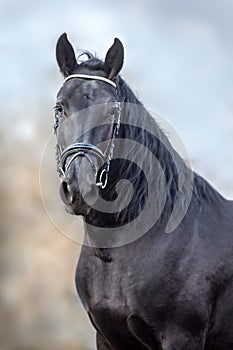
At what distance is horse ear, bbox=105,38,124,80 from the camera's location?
13.2 ft

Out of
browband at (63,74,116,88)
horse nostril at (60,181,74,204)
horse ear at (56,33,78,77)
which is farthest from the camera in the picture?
horse ear at (56,33,78,77)

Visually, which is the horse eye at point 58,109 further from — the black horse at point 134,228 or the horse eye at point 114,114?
the horse eye at point 114,114

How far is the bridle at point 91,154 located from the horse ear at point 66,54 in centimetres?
10

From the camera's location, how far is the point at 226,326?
405cm

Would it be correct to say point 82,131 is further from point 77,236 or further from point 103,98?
point 77,236

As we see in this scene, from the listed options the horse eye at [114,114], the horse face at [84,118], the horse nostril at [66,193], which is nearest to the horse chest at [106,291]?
the horse face at [84,118]

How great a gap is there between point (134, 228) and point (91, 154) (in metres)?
0.57

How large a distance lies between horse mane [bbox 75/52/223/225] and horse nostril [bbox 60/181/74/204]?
0.37m

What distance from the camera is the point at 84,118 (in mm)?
3758

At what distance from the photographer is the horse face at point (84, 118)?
363 cm

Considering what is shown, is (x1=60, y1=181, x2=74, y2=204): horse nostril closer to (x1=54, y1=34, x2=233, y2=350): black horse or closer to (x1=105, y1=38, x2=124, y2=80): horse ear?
(x1=54, y1=34, x2=233, y2=350): black horse

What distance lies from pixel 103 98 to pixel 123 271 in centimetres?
100

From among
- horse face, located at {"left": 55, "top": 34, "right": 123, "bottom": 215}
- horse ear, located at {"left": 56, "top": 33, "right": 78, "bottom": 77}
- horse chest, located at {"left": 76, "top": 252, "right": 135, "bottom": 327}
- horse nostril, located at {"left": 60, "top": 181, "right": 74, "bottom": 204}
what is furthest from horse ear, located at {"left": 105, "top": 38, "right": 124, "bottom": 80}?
horse chest, located at {"left": 76, "top": 252, "right": 135, "bottom": 327}

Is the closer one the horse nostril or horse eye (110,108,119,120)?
the horse nostril
